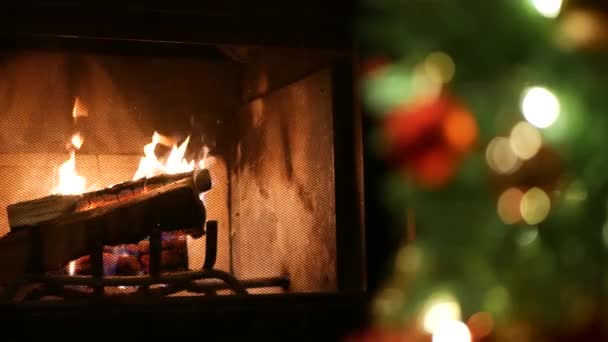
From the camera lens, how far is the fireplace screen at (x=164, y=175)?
6.64 feet

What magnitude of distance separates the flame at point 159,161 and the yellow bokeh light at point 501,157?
3.50ft

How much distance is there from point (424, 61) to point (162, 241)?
39.6 inches

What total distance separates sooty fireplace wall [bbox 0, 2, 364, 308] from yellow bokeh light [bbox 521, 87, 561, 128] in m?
0.77

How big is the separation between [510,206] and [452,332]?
0.65ft

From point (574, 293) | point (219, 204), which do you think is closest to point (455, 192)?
point (574, 293)

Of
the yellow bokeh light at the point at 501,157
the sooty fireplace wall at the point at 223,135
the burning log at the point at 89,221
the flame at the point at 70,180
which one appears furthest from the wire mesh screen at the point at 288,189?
the yellow bokeh light at the point at 501,157

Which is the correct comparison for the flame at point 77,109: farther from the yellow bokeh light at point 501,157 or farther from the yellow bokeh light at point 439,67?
the yellow bokeh light at point 501,157

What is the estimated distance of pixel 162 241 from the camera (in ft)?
7.19

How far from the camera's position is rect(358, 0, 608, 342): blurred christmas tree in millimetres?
1223

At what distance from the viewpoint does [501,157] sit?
124 cm

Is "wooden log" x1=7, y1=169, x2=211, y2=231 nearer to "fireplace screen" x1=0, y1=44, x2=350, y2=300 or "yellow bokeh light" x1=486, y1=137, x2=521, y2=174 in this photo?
"fireplace screen" x1=0, y1=44, x2=350, y2=300

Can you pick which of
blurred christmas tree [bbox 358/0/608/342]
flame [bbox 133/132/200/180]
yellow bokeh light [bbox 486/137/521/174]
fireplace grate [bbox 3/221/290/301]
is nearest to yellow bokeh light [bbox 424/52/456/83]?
blurred christmas tree [bbox 358/0/608/342]

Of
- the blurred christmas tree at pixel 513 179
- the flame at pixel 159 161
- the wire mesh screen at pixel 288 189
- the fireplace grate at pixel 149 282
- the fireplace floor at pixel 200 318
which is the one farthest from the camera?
the flame at pixel 159 161

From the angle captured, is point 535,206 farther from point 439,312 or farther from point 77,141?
point 77,141
